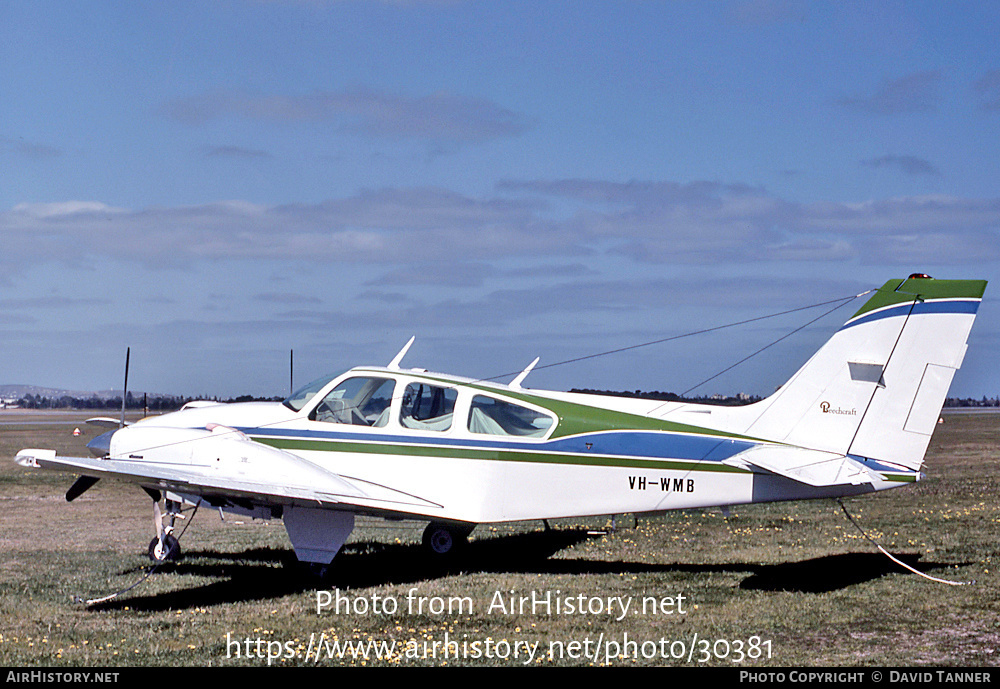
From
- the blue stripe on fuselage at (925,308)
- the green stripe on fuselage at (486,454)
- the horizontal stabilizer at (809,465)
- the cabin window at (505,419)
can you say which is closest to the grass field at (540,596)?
the horizontal stabilizer at (809,465)

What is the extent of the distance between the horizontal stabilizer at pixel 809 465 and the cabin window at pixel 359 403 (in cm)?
432

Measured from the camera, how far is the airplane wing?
34.1 feet

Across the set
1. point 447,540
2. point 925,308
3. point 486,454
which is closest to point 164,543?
point 447,540

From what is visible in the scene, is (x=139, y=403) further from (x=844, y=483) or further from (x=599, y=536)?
(x=844, y=483)

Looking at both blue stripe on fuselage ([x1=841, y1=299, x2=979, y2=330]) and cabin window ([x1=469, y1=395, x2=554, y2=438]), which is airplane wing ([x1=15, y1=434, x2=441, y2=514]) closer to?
cabin window ([x1=469, y1=395, x2=554, y2=438])

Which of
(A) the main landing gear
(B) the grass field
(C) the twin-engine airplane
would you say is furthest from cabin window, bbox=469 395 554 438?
(A) the main landing gear

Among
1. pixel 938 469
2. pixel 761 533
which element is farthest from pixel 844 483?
pixel 938 469

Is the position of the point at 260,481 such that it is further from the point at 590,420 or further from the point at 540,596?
the point at 590,420

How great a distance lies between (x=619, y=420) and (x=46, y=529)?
11.2 metres

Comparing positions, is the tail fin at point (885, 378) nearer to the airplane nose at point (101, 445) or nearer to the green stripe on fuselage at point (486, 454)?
the green stripe on fuselage at point (486, 454)

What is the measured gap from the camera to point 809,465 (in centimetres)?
1046

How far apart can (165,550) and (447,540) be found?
3.84 m

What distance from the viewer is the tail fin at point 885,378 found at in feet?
34.8

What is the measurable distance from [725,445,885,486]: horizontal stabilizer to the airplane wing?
3932 mm
